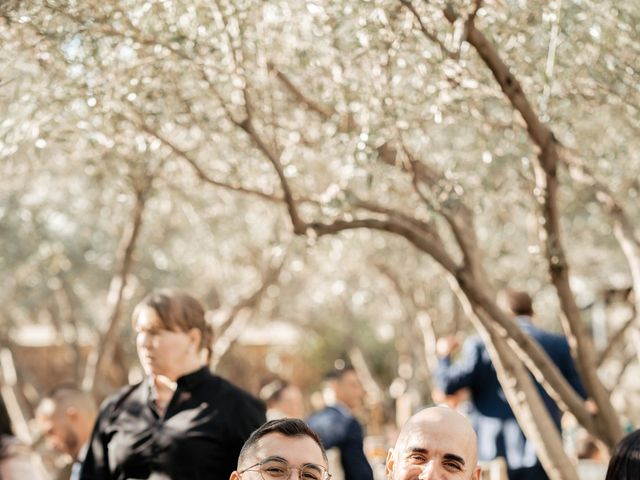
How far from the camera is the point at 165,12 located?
660cm

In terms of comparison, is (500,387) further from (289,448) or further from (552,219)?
(289,448)

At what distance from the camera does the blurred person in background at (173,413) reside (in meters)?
5.54

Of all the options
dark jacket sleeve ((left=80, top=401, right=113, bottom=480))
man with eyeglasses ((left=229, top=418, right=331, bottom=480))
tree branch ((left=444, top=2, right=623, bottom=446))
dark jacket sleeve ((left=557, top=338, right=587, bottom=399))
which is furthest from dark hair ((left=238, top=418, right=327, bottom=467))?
dark jacket sleeve ((left=557, top=338, right=587, bottom=399))

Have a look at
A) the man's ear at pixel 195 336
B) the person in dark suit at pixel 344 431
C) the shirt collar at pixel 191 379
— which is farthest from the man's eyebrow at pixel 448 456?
the person in dark suit at pixel 344 431

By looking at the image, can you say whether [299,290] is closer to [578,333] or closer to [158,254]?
[158,254]

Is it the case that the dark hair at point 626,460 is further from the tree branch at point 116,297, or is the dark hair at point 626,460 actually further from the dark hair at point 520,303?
the tree branch at point 116,297

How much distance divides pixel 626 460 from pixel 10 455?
2.09 meters

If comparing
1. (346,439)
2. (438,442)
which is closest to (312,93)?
(346,439)

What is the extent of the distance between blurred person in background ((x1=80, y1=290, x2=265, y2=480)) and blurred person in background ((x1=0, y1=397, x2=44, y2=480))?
1519 mm

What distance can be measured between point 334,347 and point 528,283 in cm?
1623

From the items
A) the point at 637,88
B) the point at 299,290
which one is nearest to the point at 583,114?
the point at 637,88

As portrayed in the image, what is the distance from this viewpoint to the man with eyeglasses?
171 inches

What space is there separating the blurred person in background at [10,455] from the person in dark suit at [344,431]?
368 cm

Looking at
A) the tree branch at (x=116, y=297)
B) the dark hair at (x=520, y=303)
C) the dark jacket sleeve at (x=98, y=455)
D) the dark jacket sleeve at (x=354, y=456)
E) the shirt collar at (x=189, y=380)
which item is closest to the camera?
the shirt collar at (x=189, y=380)
